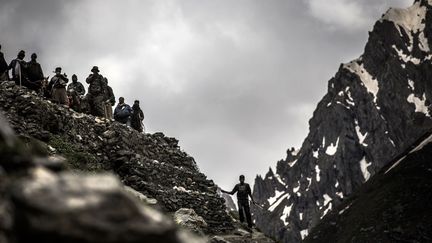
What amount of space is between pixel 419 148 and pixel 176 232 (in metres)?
194

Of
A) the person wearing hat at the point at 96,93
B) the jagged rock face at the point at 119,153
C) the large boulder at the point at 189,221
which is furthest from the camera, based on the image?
the person wearing hat at the point at 96,93

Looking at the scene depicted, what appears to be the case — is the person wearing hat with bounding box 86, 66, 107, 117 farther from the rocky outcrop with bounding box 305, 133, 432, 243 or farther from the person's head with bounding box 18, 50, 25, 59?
the rocky outcrop with bounding box 305, 133, 432, 243

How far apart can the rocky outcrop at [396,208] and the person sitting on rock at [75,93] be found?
381 feet

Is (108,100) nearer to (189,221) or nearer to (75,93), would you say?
(75,93)

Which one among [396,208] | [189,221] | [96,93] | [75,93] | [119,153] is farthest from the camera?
[396,208]

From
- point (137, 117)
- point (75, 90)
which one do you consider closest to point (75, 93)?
point (75, 90)

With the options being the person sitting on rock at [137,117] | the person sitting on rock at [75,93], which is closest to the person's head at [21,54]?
the person sitting on rock at [75,93]

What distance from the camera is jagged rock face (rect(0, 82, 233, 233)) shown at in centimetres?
2158

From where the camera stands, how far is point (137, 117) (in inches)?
1258

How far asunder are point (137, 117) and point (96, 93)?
143 inches

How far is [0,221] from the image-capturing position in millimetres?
4902

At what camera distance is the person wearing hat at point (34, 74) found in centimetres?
2592

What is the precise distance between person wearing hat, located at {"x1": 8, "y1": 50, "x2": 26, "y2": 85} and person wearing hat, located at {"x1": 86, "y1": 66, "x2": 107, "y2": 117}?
433cm

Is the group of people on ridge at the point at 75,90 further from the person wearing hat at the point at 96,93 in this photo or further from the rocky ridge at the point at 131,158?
the rocky ridge at the point at 131,158
